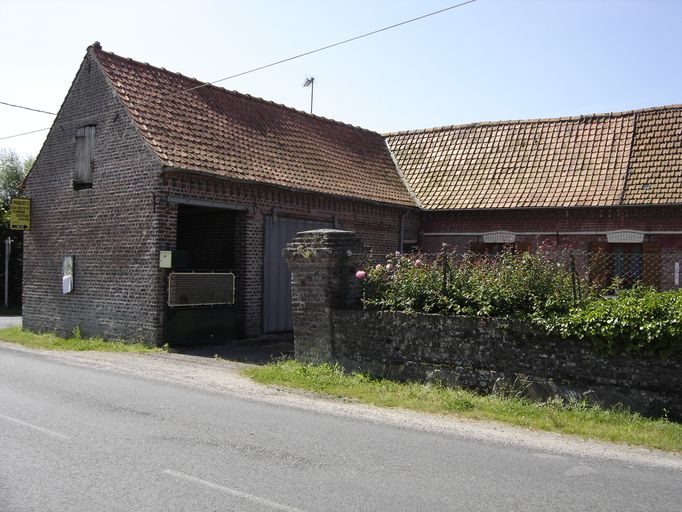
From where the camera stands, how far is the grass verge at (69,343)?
1410 centimetres

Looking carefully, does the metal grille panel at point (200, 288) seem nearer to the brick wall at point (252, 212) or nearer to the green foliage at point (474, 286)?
the brick wall at point (252, 212)

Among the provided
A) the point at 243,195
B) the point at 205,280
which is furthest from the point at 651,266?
the point at 205,280

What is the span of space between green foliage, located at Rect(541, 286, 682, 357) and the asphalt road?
201cm

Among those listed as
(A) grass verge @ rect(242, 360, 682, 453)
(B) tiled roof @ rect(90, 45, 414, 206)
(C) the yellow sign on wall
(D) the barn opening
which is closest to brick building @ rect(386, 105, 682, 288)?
(B) tiled roof @ rect(90, 45, 414, 206)

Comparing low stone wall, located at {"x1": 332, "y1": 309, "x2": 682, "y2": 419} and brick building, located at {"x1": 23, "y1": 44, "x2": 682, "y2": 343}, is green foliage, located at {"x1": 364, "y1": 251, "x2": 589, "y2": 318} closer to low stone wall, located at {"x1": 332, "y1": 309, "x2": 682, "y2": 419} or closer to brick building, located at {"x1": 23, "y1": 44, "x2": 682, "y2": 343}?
low stone wall, located at {"x1": 332, "y1": 309, "x2": 682, "y2": 419}

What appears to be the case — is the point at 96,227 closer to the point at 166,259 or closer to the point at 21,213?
the point at 166,259

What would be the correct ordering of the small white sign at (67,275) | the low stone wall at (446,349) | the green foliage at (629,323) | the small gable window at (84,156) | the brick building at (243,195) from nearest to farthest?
the green foliage at (629,323)
the low stone wall at (446,349)
the brick building at (243,195)
the small gable window at (84,156)
the small white sign at (67,275)

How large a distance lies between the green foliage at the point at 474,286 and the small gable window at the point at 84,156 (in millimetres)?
8630

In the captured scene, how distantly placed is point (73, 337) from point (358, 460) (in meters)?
12.1

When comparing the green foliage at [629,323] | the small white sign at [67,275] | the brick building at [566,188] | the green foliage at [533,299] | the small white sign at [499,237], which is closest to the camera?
the green foliage at [629,323]

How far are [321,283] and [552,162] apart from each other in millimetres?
12052

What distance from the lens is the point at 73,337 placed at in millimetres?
16109

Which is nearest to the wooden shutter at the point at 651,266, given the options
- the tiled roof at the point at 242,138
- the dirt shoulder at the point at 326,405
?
the tiled roof at the point at 242,138

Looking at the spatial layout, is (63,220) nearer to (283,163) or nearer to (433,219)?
(283,163)
